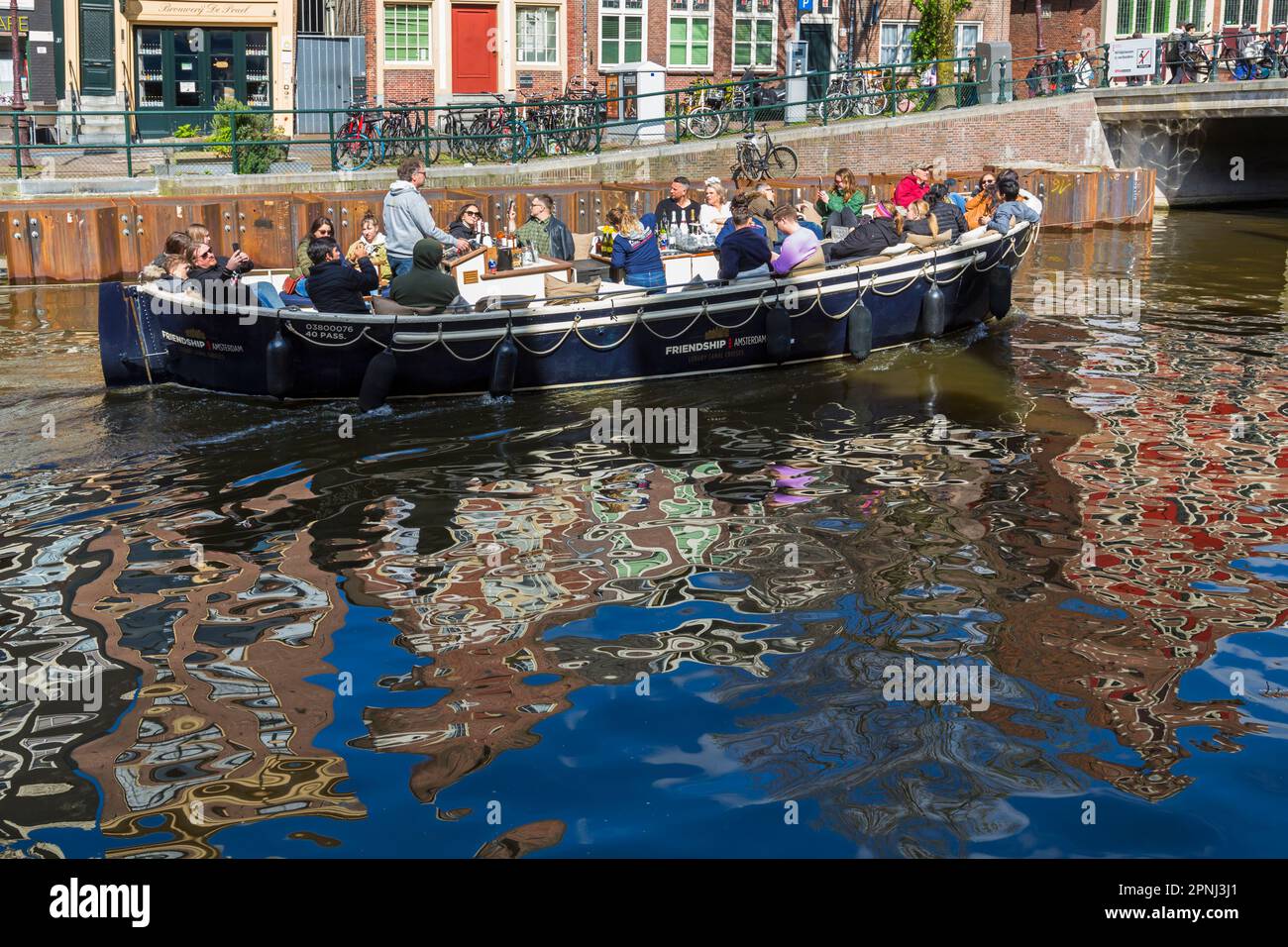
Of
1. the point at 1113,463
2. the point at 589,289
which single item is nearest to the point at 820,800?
the point at 1113,463

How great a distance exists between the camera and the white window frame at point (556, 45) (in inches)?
1331

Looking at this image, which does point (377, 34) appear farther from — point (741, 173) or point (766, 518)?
point (766, 518)

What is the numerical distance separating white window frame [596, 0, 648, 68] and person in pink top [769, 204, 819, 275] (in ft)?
66.0

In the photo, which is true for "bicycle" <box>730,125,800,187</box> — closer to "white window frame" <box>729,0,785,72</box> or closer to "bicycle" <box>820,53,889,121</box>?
"bicycle" <box>820,53,889,121</box>

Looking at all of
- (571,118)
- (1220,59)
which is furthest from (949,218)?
(1220,59)

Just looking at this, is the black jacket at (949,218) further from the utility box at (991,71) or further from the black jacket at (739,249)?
the utility box at (991,71)

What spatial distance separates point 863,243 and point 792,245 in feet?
4.58

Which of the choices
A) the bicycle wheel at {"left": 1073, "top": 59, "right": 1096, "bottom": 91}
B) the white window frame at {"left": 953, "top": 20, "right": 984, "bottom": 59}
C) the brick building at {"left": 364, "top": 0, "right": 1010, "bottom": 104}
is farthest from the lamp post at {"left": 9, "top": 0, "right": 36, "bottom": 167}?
the white window frame at {"left": 953, "top": 20, "right": 984, "bottom": 59}

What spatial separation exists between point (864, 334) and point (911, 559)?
667 centimetres

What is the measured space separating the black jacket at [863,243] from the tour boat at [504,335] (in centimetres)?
35

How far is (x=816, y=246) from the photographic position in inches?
624

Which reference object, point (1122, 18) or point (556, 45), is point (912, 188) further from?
point (1122, 18)

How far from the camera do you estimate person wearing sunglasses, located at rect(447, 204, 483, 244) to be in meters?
16.1

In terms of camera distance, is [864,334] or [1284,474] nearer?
[1284,474]
